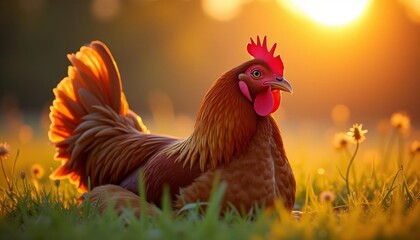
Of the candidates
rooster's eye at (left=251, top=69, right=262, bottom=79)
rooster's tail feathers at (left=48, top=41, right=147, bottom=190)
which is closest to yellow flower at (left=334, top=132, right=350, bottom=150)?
rooster's eye at (left=251, top=69, right=262, bottom=79)

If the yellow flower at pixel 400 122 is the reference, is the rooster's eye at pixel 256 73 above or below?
above

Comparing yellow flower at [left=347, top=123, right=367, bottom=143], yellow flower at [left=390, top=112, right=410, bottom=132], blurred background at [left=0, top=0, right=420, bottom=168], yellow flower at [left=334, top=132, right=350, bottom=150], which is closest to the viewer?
yellow flower at [left=347, top=123, right=367, bottom=143]

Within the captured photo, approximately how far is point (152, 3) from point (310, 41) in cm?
993

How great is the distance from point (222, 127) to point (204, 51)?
942 inches

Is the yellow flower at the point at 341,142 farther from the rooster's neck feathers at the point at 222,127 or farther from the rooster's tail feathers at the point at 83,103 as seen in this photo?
the rooster's tail feathers at the point at 83,103

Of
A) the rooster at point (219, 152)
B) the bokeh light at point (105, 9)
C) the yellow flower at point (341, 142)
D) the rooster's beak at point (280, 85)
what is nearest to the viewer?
the rooster at point (219, 152)

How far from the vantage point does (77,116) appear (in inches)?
190

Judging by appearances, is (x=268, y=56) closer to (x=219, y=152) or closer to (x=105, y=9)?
(x=219, y=152)

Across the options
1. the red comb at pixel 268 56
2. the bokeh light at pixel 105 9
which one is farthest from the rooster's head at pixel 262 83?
the bokeh light at pixel 105 9

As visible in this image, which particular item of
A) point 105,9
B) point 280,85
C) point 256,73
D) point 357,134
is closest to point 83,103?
point 256,73

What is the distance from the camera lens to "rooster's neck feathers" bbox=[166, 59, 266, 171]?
366cm

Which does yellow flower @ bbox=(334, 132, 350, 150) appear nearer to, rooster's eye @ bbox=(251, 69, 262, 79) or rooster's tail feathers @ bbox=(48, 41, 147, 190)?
rooster's eye @ bbox=(251, 69, 262, 79)

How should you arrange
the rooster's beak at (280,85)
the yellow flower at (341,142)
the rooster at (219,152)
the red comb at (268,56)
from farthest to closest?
1. the yellow flower at (341,142)
2. the red comb at (268,56)
3. the rooster's beak at (280,85)
4. the rooster at (219,152)

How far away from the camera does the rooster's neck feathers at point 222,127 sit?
144 inches
